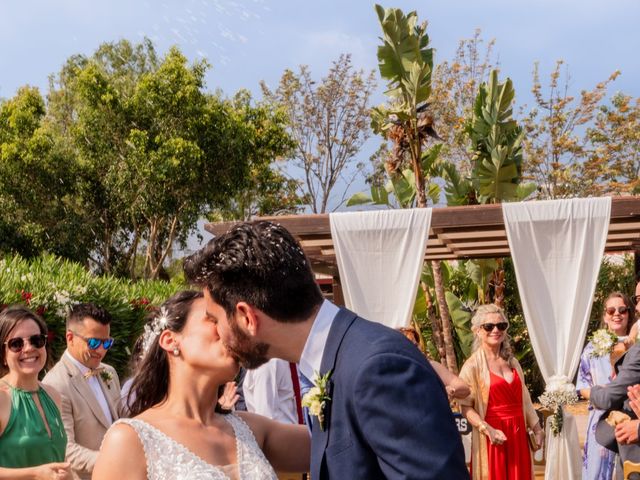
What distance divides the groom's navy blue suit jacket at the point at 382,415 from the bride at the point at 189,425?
2.22 ft

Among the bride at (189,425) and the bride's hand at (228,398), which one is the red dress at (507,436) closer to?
the bride's hand at (228,398)

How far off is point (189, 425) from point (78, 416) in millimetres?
2606

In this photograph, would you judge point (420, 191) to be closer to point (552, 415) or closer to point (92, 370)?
point (552, 415)

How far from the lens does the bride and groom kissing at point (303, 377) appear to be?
6.07ft

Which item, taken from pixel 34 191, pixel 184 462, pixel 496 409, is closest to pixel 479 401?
pixel 496 409

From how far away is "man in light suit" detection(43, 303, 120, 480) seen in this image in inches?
197

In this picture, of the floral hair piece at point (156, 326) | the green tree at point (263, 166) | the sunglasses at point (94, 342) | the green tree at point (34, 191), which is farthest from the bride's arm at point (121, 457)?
the green tree at point (34, 191)

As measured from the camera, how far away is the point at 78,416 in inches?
201

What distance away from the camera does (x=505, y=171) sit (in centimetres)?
1313

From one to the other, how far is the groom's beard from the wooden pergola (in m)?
5.38

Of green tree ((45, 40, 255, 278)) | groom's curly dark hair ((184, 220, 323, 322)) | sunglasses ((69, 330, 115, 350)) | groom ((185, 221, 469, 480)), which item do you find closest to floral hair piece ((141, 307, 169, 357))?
groom ((185, 221, 469, 480))

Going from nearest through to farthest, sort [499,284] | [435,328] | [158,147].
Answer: [499,284] < [435,328] < [158,147]

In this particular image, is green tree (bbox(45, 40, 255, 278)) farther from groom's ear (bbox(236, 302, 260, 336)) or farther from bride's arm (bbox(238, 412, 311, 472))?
groom's ear (bbox(236, 302, 260, 336))

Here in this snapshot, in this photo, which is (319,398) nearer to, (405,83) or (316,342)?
(316,342)
